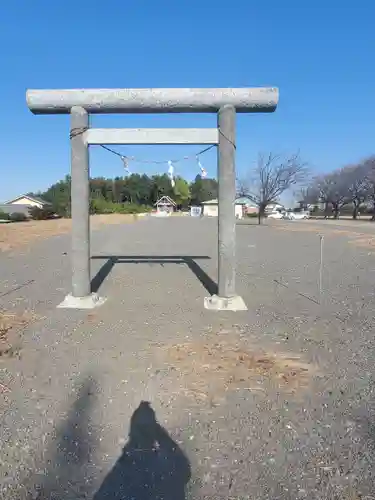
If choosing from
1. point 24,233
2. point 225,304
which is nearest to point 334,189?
point 24,233

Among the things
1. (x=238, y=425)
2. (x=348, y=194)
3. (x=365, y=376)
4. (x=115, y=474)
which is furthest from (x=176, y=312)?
(x=348, y=194)

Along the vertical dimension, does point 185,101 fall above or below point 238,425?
above

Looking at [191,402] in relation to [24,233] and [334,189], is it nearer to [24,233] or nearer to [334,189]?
[24,233]

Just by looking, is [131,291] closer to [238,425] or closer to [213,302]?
[213,302]

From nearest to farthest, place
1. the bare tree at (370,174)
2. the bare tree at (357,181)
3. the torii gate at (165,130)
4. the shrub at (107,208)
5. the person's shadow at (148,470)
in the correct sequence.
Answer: the person's shadow at (148,470), the torii gate at (165,130), the bare tree at (370,174), the bare tree at (357,181), the shrub at (107,208)

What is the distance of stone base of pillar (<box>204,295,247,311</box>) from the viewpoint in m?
7.68

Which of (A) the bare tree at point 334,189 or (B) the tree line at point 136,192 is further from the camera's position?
(B) the tree line at point 136,192

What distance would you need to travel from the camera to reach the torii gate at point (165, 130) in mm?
7453

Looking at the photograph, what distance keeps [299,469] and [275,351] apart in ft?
8.36

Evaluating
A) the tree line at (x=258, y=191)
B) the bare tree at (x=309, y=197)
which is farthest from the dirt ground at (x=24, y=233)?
the bare tree at (x=309, y=197)

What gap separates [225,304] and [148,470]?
500 centimetres

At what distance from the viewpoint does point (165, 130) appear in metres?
7.64

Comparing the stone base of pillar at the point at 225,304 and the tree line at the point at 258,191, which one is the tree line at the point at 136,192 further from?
the stone base of pillar at the point at 225,304

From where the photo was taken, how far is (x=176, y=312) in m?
7.50
